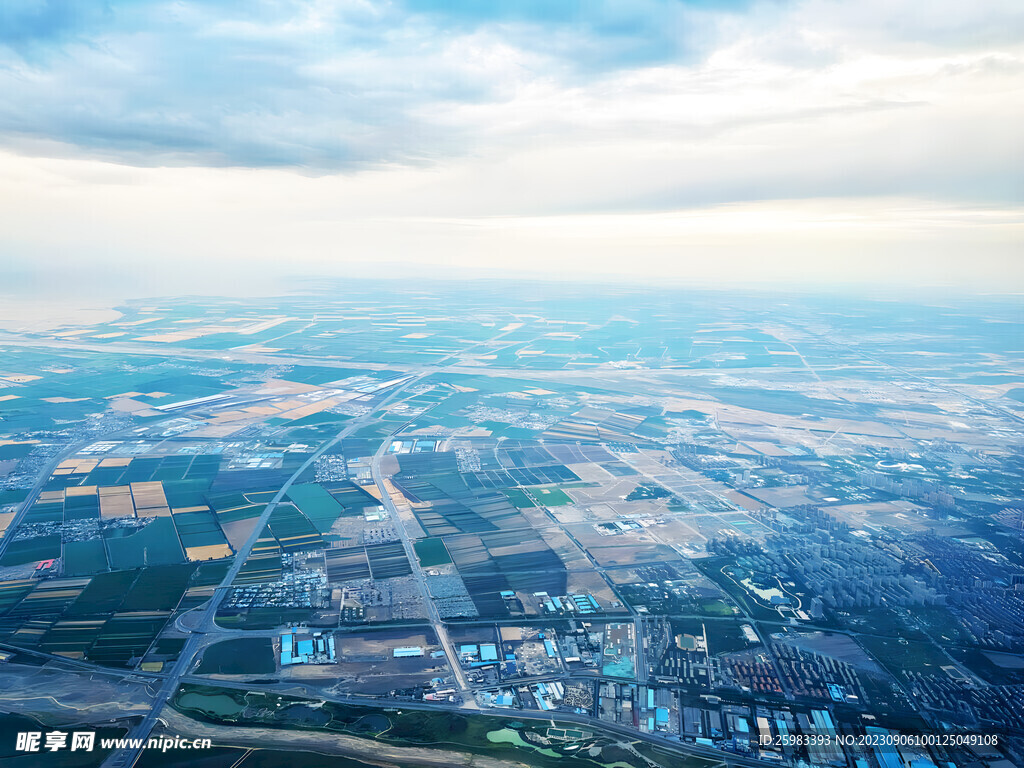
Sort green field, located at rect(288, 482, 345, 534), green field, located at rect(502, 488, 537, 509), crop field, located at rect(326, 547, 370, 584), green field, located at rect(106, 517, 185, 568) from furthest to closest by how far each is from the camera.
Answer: green field, located at rect(502, 488, 537, 509) < green field, located at rect(288, 482, 345, 534) < green field, located at rect(106, 517, 185, 568) < crop field, located at rect(326, 547, 370, 584)

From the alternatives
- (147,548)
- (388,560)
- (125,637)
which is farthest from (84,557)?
(388,560)

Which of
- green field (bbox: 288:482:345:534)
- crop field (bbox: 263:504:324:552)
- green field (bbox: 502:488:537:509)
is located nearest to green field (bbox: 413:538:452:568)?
crop field (bbox: 263:504:324:552)

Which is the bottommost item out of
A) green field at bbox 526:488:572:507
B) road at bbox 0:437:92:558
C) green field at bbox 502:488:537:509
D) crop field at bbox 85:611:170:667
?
crop field at bbox 85:611:170:667

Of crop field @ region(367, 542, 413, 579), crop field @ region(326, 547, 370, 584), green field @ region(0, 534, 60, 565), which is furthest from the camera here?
green field @ region(0, 534, 60, 565)

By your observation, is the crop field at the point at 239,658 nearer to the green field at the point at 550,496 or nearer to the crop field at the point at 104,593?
the crop field at the point at 104,593

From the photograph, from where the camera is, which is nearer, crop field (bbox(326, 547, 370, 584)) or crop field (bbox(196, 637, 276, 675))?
crop field (bbox(196, 637, 276, 675))

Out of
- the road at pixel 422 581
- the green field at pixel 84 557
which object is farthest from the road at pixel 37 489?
the road at pixel 422 581

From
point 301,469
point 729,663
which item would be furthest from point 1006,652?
point 301,469

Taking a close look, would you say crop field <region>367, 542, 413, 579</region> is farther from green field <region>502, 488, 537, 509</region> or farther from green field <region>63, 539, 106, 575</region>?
green field <region>63, 539, 106, 575</region>
